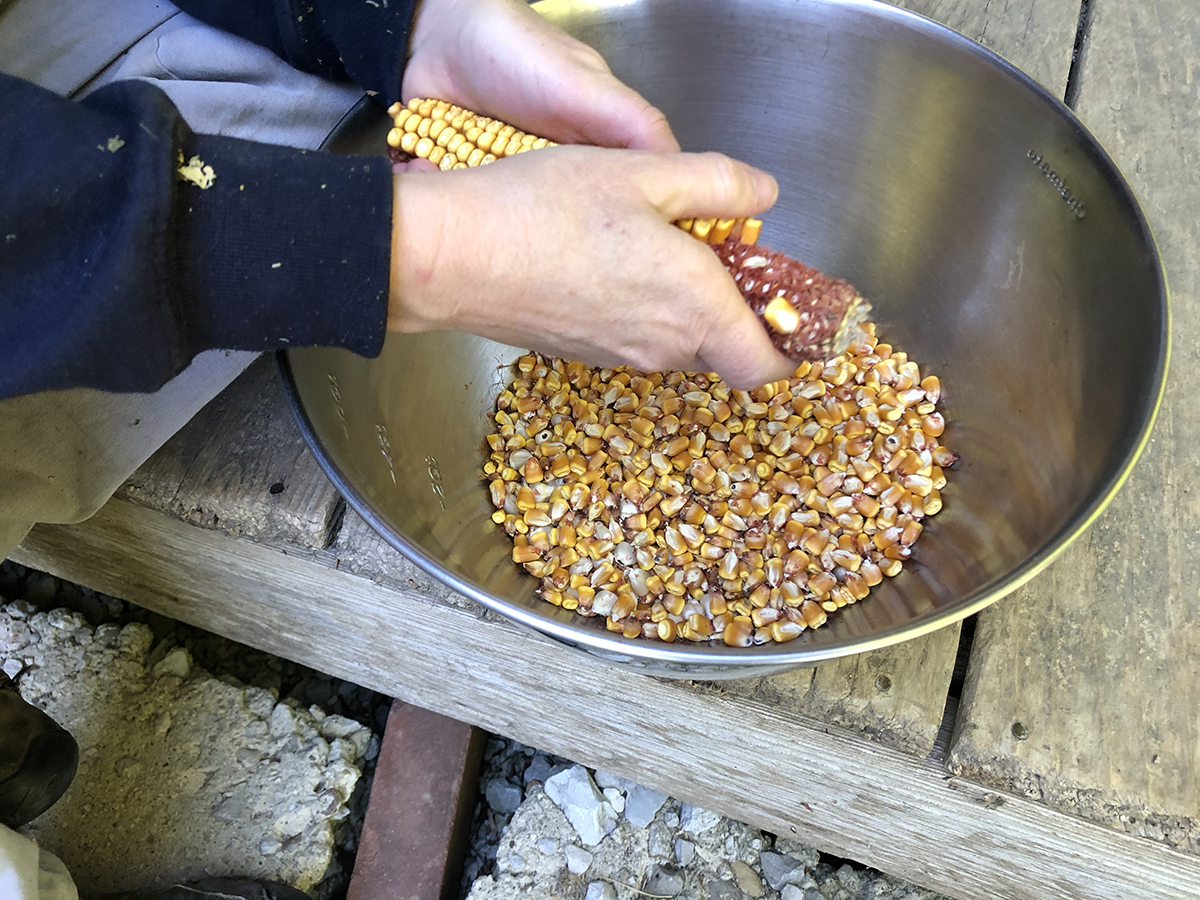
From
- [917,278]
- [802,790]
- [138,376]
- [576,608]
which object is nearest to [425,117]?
[138,376]

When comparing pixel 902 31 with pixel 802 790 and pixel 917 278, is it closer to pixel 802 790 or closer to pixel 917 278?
pixel 917 278

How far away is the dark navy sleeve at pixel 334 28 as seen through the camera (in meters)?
0.96

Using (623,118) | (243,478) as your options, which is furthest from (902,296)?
(243,478)

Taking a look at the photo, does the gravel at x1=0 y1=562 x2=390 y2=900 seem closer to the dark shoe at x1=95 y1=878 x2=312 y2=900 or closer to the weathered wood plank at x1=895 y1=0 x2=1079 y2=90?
the dark shoe at x1=95 y1=878 x2=312 y2=900

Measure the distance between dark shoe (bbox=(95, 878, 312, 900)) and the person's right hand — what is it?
90cm

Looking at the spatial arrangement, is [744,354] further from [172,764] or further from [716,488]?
[172,764]

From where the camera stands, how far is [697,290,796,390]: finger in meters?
0.77

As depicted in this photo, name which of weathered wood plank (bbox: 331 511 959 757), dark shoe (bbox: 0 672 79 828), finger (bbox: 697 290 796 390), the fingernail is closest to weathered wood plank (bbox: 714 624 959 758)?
weathered wood plank (bbox: 331 511 959 757)

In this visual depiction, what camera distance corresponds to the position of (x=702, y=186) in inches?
29.2

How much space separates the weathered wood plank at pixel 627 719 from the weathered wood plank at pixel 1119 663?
45 mm

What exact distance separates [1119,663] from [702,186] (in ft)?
2.26

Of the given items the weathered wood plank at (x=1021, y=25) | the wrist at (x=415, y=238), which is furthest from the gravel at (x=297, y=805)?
the weathered wood plank at (x=1021, y=25)

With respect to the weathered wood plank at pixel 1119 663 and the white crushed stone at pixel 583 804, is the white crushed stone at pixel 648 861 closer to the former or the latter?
the white crushed stone at pixel 583 804

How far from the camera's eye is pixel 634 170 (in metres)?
0.71
